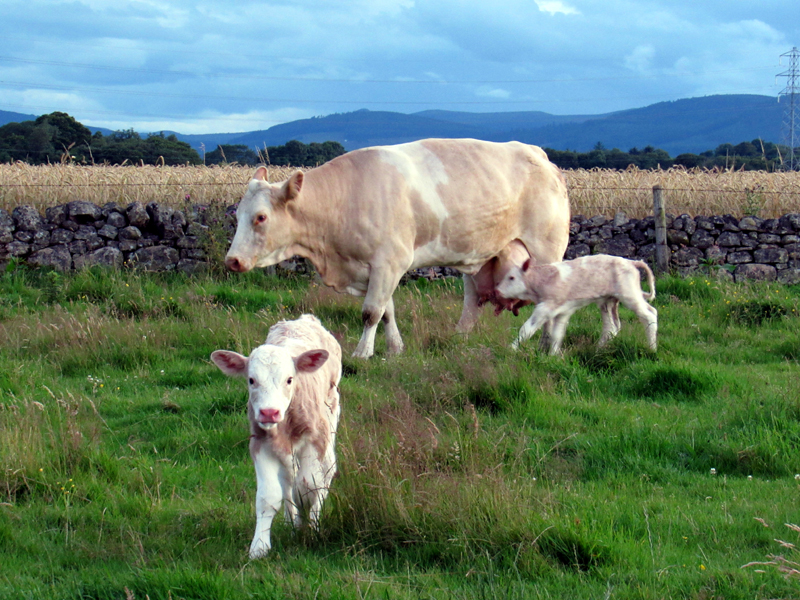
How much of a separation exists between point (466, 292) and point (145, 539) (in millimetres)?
5982

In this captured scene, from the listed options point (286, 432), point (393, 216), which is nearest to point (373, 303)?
point (393, 216)

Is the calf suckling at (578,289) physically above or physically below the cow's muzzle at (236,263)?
below

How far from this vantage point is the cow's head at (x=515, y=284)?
870 centimetres

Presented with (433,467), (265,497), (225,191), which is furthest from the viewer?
(225,191)

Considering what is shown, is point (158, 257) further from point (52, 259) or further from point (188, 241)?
point (52, 259)

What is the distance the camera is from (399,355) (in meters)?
8.22

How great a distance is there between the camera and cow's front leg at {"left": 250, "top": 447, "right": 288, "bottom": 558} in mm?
3992

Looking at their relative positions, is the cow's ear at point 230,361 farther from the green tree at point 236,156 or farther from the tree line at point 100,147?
the tree line at point 100,147

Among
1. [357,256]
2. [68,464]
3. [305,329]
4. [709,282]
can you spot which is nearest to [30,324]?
[357,256]

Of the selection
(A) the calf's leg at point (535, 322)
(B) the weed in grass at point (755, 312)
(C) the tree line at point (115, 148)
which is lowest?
(B) the weed in grass at point (755, 312)

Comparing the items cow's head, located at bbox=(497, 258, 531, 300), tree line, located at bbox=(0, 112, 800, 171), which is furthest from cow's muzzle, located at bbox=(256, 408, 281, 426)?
tree line, located at bbox=(0, 112, 800, 171)

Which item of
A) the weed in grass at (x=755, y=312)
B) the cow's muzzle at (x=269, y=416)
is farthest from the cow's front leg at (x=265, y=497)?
the weed in grass at (x=755, y=312)

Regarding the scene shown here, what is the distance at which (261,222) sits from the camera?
7.99 metres

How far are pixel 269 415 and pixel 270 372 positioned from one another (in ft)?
0.88
